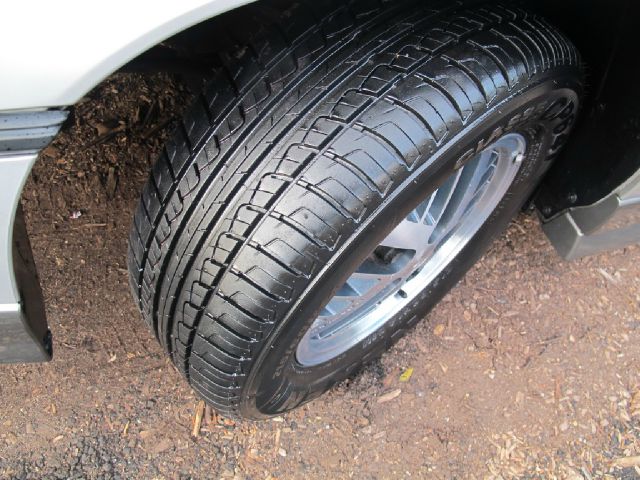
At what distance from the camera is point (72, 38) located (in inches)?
38.9

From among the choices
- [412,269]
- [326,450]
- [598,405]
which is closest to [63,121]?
[412,269]

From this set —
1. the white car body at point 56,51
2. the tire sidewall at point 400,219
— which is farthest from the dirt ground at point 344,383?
the white car body at point 56,51

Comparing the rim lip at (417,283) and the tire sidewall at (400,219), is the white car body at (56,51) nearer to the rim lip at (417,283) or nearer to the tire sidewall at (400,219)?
the tire sidewall at (400,219)

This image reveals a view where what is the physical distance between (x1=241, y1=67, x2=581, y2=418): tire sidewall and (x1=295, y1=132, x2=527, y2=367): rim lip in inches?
0.7

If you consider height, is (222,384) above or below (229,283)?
below

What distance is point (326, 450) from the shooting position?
6.78 ft

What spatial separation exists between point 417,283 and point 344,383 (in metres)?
0.43

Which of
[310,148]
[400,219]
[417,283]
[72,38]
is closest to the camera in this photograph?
[72,38]

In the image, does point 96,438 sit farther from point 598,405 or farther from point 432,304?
point 598,405

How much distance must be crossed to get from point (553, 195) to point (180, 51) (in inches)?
51.9

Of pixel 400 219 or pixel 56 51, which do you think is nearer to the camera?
pixel 56 51

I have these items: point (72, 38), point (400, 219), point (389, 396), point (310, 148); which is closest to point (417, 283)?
point (389, 396)

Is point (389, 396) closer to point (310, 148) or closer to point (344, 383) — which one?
point (344, 383)

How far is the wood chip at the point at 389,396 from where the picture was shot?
7.17ft
